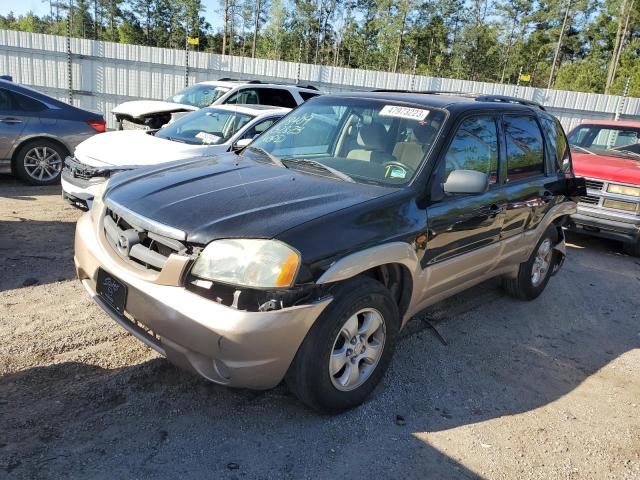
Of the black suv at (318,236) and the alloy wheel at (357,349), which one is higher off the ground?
the black suv at (318,236)

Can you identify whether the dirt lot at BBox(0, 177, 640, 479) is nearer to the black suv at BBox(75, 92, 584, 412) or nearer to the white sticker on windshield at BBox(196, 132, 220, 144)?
the black suv at BBox(75, 92, 584, 412)

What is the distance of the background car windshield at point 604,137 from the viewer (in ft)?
28.0

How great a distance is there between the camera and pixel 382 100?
4.01m

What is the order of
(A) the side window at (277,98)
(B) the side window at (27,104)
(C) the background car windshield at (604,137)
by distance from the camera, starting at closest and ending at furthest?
→ 1. (B) the side window at (27,104)
2. (C) the background car windshield at (604,137)
3. (A) the side window at (277,98)

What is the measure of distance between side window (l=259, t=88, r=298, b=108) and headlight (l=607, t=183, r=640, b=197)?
6.34 meters

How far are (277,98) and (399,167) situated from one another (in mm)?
8245

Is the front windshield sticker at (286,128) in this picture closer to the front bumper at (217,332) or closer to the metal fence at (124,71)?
the front bumper at (217,332)

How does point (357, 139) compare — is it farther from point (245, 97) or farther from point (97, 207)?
point (245, 97)

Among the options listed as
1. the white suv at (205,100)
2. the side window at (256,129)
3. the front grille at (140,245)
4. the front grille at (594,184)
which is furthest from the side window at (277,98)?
the front grille at (140,245)

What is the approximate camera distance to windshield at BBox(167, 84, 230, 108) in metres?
10.8

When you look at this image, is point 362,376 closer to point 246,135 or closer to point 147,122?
point 246,135

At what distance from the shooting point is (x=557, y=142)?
16.8 ft

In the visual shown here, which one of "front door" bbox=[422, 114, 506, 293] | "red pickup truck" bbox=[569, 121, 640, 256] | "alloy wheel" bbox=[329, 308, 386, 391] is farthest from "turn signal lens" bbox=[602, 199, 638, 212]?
"alloy wheel" bbox=[329, 308, 386, 391]

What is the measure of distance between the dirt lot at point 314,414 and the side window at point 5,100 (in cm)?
406
